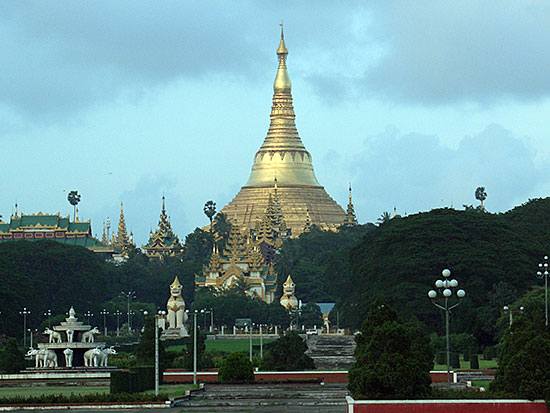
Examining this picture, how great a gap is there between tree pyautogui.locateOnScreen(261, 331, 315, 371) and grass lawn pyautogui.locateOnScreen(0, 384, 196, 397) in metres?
7.92

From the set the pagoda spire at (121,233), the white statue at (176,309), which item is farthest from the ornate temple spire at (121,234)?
the white statue at (176,309)

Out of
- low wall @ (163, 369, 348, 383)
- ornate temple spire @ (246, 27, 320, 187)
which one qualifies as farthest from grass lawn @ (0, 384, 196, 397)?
ornate temple spire @ (246, 27, 320, 187)

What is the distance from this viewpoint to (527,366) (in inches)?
1563

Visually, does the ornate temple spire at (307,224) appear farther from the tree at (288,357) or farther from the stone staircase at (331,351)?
the tree at (288,357)

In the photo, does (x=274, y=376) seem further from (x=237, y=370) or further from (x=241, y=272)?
(x=241, y=272)

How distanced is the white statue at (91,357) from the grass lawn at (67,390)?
9768mm

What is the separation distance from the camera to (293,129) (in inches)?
6540

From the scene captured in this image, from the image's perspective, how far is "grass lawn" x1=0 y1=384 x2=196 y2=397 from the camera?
51156mm

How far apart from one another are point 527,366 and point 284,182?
4940 inches

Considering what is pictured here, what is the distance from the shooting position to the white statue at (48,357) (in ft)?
213

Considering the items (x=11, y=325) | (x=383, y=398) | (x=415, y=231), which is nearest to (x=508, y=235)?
(x=415, y=231)

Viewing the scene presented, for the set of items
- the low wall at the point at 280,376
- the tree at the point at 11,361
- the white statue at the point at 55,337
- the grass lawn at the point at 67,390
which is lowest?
the grass lawn at the point at 67,390

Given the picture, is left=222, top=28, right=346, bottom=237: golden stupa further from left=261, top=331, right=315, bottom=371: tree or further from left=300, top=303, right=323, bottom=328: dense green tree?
left=261, top=331, right=315, bottom=371: tree

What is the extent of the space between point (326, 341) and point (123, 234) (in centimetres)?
8398
